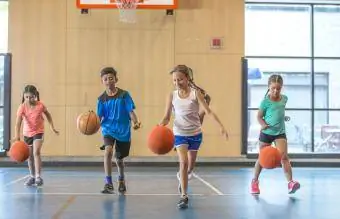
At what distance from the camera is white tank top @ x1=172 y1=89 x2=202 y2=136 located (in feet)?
20.5

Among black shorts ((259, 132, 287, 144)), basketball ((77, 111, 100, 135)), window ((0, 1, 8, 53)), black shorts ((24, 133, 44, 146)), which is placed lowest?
black shorts ((24, 133, 44, 146))

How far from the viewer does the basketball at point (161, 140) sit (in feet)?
19.5

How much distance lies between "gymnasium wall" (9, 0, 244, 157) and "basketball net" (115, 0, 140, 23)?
20.5 inches

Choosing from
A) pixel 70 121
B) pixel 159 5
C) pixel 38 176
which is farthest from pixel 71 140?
pixel 38 176

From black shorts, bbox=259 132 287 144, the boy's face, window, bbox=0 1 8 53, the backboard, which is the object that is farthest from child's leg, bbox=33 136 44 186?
window, bbox=0 1 8 53

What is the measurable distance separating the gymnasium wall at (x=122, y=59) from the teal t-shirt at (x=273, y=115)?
246 inches

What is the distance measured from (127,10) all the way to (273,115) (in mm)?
6527

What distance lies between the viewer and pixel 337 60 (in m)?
14.1

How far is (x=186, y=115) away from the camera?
6273 mm

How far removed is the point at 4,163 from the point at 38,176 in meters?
4.52

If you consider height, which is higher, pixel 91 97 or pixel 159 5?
pixel 159 5

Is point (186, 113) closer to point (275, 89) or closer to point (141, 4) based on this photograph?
point (275, 89)

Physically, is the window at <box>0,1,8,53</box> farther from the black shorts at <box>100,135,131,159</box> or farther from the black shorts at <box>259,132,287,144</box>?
the black shorts at <box>259,132,287,144</box>

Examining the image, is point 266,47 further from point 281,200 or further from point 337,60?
point 281,200
